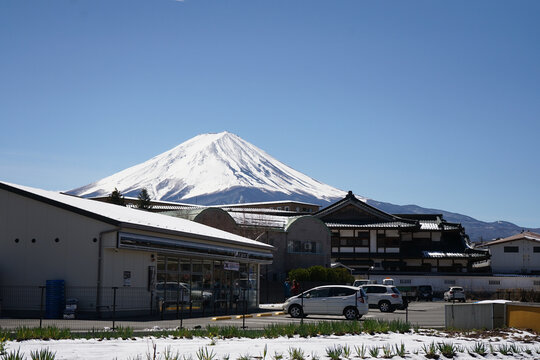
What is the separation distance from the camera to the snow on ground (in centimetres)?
1489

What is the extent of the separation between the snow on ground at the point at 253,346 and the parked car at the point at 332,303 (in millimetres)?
11470

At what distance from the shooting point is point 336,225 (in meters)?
77.4

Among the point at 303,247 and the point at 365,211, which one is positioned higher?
the point at 365,211

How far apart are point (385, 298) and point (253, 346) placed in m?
23.7

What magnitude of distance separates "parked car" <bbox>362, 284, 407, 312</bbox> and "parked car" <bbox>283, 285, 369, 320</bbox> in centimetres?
831

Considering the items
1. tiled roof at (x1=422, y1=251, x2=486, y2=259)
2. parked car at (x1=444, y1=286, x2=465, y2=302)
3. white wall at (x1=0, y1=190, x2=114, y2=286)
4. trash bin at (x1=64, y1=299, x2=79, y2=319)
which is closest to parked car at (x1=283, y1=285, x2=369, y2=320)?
white wall at (x1=0, y1=190, x2=114, y2=286)

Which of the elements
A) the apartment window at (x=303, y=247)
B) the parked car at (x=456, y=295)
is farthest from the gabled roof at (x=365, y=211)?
the parked car at (x=456, y=295)

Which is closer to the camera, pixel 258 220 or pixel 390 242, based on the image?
pixel 258 220

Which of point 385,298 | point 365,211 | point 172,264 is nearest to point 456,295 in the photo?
point 385,298

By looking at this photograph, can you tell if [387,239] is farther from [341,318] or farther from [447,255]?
[341,318]

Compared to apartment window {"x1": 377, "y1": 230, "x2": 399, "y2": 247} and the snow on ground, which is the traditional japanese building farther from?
the snow on ground

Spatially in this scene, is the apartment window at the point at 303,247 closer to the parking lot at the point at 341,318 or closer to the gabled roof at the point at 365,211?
the gabled roof at the point at 365,211

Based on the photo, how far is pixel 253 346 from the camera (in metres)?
16.5

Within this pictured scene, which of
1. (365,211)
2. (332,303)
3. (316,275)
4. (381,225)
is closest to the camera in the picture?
(332,303)
